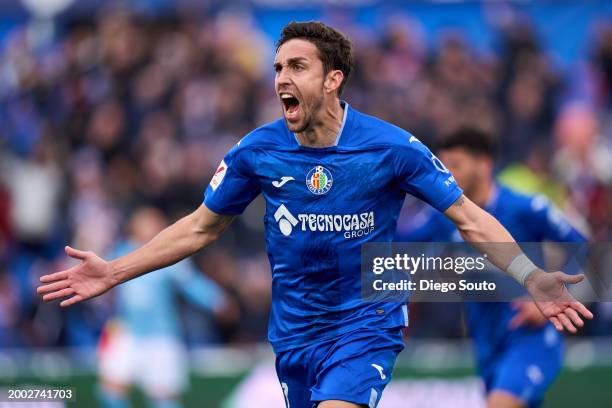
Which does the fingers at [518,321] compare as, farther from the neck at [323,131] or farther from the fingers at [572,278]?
the neck at [323,131]

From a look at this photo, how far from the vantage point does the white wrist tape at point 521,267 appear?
21.3 feet

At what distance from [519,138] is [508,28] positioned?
57.0 inches

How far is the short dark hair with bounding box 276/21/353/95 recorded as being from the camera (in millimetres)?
6688

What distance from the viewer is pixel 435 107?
13.3 meters

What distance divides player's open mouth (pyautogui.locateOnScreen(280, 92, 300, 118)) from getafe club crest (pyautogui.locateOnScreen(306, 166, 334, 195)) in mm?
347

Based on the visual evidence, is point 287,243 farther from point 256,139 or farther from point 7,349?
point 7,349

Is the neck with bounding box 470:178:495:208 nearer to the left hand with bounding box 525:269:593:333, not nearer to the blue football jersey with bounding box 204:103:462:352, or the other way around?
the blue football jersey with bounding box 204:103:462:352

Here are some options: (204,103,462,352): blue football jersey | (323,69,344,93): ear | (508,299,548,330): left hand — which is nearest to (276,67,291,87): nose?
(323,69,344,93): ear

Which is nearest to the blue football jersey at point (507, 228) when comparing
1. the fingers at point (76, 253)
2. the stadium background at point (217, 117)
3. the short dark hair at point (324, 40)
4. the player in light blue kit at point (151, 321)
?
the short dark hair at point (324, 40)

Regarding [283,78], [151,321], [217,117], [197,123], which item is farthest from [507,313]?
[197,123]

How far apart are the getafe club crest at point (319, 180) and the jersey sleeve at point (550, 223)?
8.73ft

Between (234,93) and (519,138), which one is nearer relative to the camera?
(519,138)

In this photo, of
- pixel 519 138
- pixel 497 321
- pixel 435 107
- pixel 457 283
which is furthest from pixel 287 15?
pixel 457 283

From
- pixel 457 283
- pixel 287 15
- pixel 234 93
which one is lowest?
pixel 457 283
